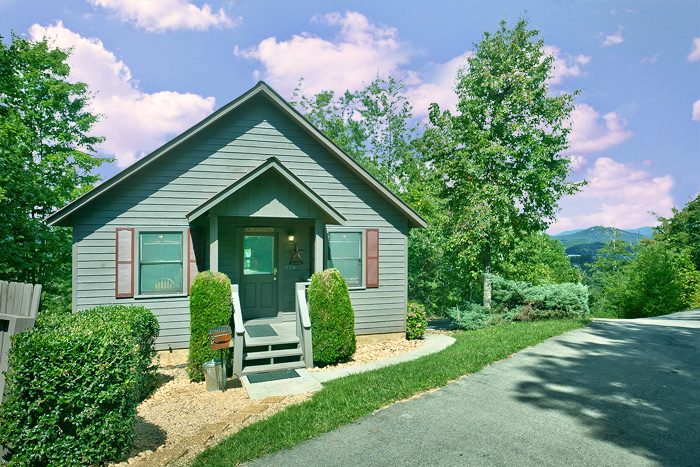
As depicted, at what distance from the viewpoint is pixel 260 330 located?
10008 millimetres

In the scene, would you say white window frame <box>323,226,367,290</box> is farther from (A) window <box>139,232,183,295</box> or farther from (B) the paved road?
(B) the paved road

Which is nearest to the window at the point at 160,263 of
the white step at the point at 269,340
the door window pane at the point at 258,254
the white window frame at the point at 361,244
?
the door window pane at the point at 258,254

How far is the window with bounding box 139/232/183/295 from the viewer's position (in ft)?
32.5

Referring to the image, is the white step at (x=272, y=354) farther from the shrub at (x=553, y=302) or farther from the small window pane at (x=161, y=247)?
the shrub at (x=553, y=302)

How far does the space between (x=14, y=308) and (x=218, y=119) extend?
7216 millimetres

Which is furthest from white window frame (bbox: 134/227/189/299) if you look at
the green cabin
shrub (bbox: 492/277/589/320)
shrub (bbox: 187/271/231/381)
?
shrub (bbox: 492/277/589/320)

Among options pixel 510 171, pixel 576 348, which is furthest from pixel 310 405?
pixel 510 171

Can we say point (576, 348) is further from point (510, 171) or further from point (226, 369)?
point (510, 171)

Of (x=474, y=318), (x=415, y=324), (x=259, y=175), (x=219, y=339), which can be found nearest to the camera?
(x=219, y=339)

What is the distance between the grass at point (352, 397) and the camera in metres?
4.91

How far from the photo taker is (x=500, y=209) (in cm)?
1666

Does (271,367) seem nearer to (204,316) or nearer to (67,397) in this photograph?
(204,316)

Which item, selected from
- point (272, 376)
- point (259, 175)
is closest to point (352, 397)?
point (272, 376)

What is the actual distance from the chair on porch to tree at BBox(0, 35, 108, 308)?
1177 centimetres
